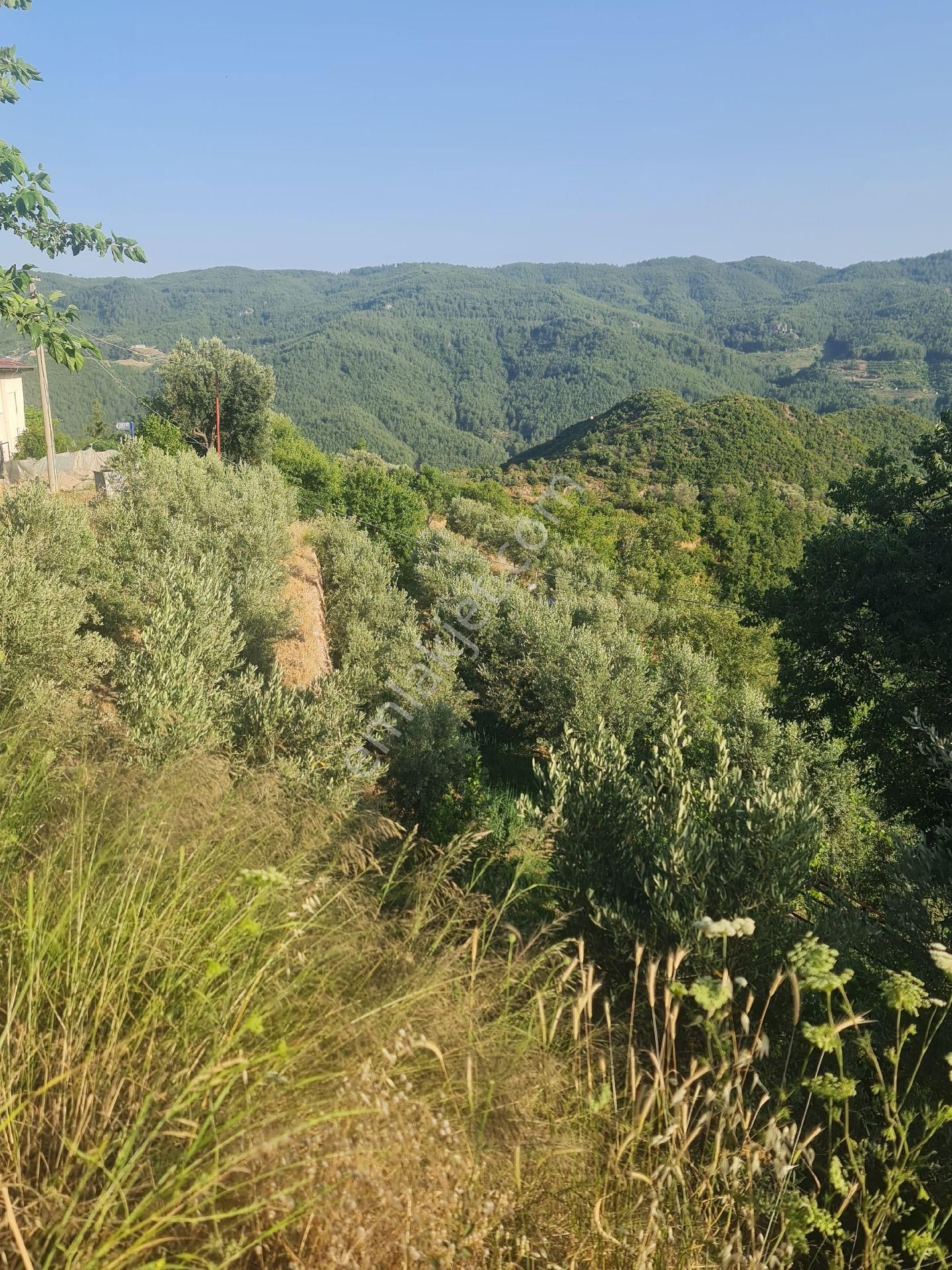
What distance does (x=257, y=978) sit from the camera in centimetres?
213

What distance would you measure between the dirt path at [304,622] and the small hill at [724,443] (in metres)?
40.1

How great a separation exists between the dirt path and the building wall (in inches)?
717

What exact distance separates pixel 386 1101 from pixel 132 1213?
2.31 feet

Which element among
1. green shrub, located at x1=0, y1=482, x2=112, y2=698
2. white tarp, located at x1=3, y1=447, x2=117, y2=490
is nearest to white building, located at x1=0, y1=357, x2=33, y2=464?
white tarp, located at x1=3, y1=447, x2=117, y2=490

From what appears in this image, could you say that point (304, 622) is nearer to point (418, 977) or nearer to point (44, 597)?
point (44, 597)

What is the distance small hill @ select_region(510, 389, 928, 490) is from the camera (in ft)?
205

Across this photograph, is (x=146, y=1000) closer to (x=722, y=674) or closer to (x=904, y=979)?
(x=904, y=979)

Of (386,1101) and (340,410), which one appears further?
(340,410)

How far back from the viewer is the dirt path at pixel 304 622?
16125mm

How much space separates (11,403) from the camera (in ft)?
113

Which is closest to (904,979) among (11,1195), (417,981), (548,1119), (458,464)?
(548,1119)

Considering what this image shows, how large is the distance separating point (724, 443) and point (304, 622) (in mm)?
57923

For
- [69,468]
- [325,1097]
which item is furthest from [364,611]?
[325,1097]

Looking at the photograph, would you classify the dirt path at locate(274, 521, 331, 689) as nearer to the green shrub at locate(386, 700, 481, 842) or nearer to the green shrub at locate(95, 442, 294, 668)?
the green shrub at locate(95, 442, 294, 668)
